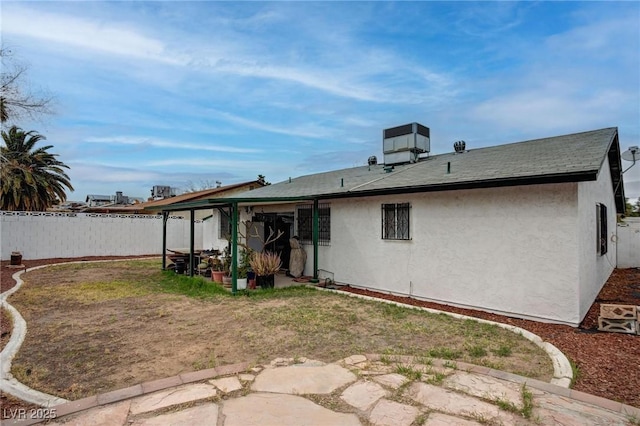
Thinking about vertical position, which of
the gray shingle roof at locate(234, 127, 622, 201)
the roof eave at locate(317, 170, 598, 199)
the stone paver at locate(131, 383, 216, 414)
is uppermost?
the gray shingle roof at locate(234, 127, 622, 201)

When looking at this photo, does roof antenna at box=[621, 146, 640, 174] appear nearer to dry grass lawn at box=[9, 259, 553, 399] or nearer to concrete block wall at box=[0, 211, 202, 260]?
dry grass lawn at box=[9, 259, 553, 399]

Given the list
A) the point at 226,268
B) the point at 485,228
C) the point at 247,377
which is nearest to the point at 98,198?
the point at 226,268

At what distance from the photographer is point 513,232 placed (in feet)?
22.3

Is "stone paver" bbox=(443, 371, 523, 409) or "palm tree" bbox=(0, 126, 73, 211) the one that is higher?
"palm tree" bbox=(0, 126, 73, 211)

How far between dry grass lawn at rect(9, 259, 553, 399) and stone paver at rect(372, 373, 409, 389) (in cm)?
78

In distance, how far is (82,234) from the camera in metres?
17.8

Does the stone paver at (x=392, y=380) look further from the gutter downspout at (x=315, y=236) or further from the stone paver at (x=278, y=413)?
the gutter downspout at (x=315, y=236)

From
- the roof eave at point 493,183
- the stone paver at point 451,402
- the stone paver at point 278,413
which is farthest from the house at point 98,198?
the stone paver at point 451,402

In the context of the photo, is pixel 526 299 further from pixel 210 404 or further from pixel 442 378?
pixel 210 404

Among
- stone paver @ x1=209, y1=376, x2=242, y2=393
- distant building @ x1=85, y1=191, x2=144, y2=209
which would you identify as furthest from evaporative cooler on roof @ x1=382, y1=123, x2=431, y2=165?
distant building @ x1=85, y1=191, x2=144, y2=209

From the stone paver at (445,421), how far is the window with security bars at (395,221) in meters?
5.61

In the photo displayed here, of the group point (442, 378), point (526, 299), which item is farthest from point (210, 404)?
point (526, 299)

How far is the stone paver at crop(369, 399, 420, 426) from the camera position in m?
3.12

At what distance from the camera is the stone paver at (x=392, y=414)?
10.2 ft
